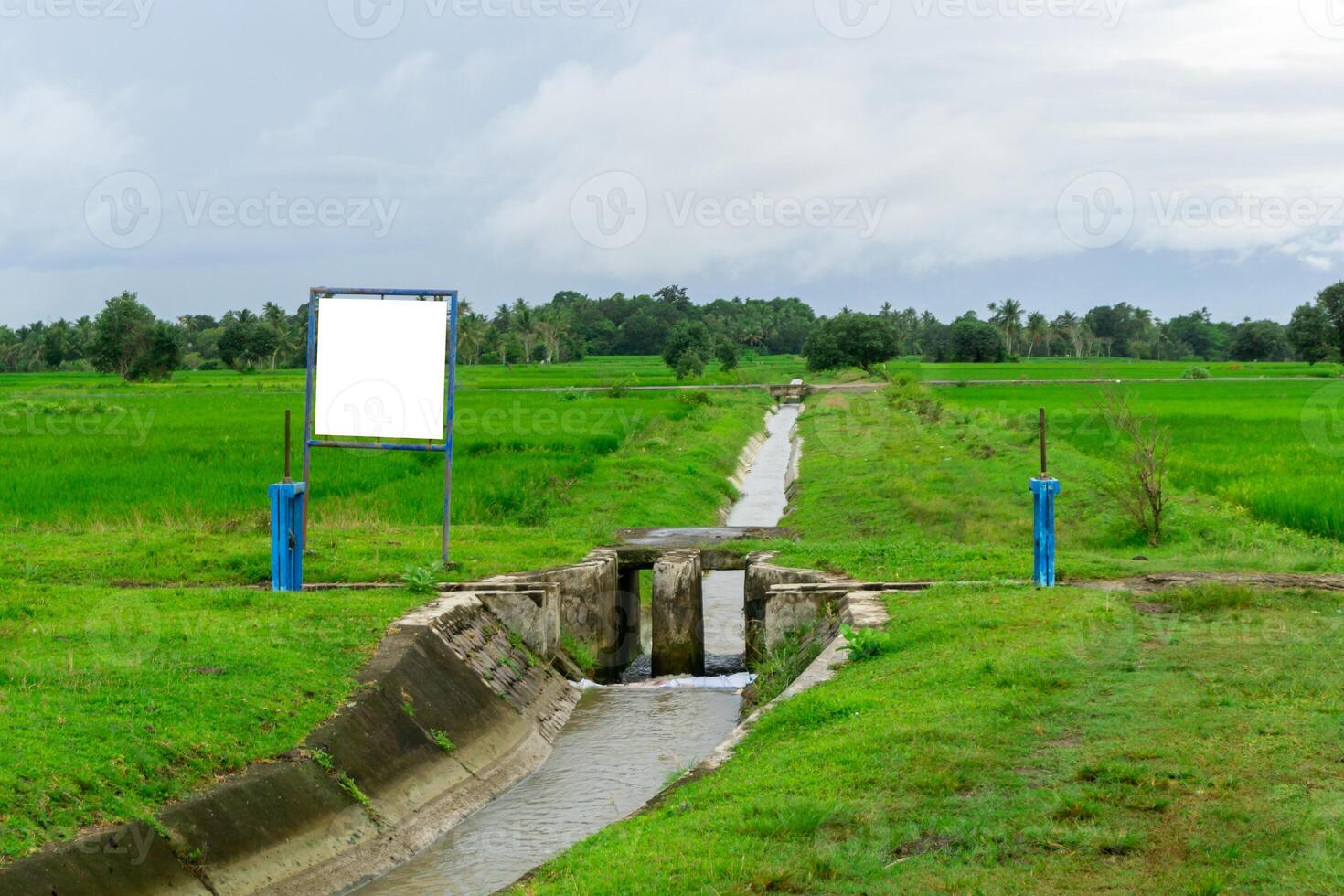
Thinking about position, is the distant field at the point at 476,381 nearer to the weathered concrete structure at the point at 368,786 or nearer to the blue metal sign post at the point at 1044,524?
the weathered concrete structure at the point at 368,786

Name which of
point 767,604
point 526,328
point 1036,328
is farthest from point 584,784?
point 1036,328

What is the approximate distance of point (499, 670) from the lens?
1301 centimetres

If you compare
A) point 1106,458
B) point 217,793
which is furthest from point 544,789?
point 1106,458

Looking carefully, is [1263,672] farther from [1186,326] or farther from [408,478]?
[1186,326]

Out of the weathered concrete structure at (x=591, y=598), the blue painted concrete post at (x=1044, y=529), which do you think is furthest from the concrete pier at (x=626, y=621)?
the blue painted concrete post at (x=1044, y=529)

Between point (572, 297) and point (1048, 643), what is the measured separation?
502 ft

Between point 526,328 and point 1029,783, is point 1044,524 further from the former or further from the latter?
point 526,328

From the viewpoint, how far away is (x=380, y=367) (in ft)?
48.7

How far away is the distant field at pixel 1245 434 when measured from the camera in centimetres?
2142

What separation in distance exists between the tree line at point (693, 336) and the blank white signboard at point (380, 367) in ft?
212

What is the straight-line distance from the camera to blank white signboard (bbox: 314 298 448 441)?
48.5ft

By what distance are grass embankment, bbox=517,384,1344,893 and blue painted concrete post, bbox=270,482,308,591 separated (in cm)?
602

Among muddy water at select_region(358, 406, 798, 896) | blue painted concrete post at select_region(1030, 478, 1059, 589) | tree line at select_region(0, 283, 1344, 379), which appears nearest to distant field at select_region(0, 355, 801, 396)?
tree line at select_region(0, 283, 1344, 379)

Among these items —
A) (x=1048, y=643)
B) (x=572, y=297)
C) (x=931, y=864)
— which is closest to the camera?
(x=931, y=864)
